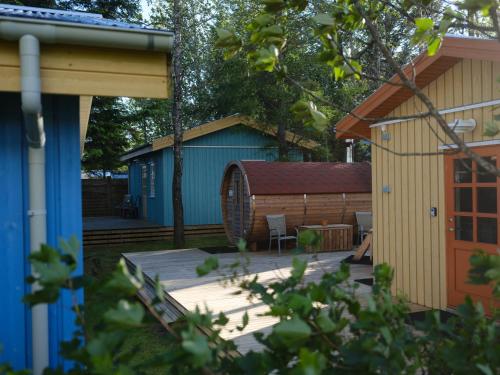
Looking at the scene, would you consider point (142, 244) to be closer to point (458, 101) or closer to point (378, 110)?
point (378, 110)

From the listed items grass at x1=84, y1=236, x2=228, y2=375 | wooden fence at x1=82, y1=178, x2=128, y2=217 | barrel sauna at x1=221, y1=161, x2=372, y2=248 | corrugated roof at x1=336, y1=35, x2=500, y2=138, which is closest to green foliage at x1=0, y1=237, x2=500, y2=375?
corrugated roof at x1=336, y1=35, x2=500, y2=138

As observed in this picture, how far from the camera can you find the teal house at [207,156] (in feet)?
56.0

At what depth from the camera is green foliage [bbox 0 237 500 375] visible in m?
1.38

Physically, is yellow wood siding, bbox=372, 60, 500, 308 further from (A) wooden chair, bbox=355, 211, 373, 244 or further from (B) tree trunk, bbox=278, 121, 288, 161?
(B) tree trunk, bbox=278, 121, 288, 161

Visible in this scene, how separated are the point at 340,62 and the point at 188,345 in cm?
203

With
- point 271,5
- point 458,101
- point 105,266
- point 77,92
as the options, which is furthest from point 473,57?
point 105,266

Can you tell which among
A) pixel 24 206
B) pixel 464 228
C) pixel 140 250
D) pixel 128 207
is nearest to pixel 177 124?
pixel 140 250

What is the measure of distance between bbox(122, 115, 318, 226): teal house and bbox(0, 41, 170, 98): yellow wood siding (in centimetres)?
1414

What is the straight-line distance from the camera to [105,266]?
1102cm

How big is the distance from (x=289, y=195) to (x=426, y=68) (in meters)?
6.66

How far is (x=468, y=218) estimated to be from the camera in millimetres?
5789

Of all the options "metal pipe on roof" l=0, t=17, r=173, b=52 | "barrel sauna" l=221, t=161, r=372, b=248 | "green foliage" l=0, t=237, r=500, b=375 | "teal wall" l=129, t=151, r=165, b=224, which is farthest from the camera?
"teal wall" l=129, t=151, r=165, b=224

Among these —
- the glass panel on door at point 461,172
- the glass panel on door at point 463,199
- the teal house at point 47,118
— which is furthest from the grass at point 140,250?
the glass panel on door at point 461,172

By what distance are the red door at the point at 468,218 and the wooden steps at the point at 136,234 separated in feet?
36.7
